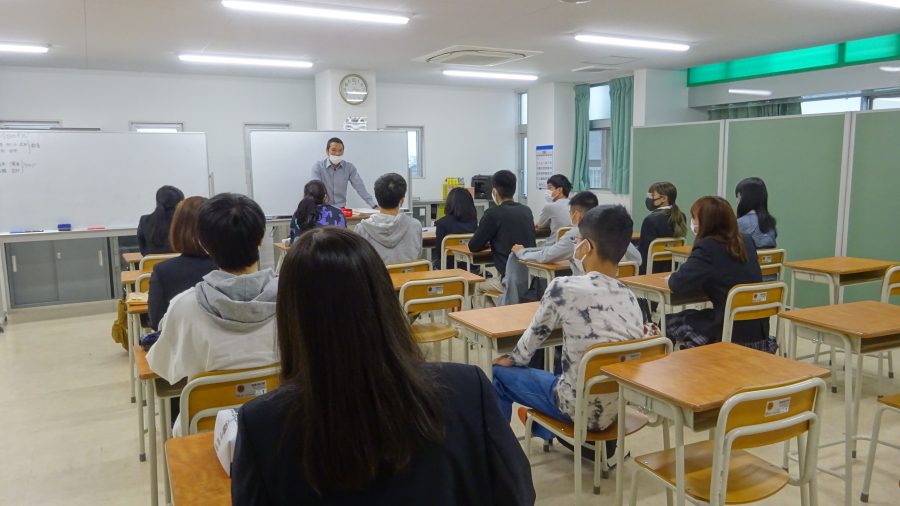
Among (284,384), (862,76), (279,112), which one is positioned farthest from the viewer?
(279,112)

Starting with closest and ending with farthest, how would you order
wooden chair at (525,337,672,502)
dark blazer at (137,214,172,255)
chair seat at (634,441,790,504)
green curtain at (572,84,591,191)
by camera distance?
chair seat at (634,441,790,504) < wooden chair at (525,337,672,502) < dark blazer at (137,214,172,255) < green curtain at (572,84,591,191)

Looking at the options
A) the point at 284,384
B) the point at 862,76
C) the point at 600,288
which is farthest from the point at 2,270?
the point at 862,76

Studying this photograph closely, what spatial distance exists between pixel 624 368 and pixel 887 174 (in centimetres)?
484

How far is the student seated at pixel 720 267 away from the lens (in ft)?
11.1

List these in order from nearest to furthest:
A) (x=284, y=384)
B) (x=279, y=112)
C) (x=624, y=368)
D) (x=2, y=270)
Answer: (x=284, y=384) < (x=624, y=368) < (x=2, y=270) < (x=279, y=112)

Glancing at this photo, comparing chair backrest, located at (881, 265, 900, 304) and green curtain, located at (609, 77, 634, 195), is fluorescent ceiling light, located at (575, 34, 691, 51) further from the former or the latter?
chair backrest, located at (881, 265, 900, 304)

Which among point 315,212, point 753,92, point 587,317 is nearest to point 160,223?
point 315,212

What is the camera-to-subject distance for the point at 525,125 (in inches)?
420

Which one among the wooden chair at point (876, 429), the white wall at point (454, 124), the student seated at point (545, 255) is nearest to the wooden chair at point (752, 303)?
the wooden chair at point (876, 429)

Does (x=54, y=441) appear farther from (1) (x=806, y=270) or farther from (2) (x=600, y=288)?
(1) (x=806, y=270)

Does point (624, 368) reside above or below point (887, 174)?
below

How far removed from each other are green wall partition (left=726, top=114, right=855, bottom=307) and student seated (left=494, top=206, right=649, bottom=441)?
4546mm

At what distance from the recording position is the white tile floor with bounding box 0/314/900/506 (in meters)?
2.83

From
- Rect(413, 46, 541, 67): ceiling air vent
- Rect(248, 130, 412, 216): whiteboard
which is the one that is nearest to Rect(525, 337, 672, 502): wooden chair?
Rect(413, 46, 541, 67): ceiling air vent
